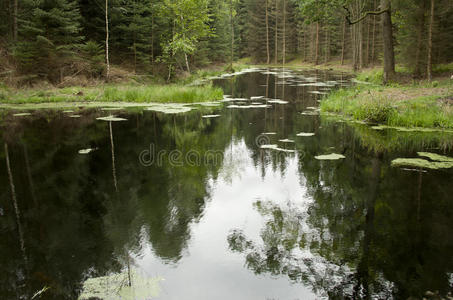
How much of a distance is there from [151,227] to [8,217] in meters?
1.92

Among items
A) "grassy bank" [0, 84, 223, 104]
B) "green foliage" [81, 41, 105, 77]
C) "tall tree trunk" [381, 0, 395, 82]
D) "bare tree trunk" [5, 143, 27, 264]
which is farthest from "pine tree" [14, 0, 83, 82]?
"tall tree trunk" [381, 0, 395, 82]

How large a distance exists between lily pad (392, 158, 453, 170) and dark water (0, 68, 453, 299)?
292 mm

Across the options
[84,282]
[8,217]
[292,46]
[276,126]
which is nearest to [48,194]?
[8,217]

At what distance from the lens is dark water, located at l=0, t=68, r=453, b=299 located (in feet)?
9.91

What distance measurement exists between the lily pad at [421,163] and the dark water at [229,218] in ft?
0.96

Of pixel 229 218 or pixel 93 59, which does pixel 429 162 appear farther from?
pixel 93 59

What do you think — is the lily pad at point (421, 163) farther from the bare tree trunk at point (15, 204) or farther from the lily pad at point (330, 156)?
the bare tree trunk at point (15, 204)

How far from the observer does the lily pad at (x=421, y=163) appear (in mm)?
5984

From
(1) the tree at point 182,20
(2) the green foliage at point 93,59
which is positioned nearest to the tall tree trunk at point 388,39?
(1) the tree at point 182,20

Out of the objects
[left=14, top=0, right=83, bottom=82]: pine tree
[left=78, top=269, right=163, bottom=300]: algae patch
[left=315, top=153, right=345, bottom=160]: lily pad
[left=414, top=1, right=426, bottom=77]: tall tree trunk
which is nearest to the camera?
[left=78, top=269, right=163, bottom=300]: algae patch

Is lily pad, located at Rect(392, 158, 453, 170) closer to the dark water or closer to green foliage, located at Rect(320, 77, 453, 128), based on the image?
the dark water

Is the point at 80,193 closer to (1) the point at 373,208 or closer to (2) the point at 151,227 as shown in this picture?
(2) the point at 151,227

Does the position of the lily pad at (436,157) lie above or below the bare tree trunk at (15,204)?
above

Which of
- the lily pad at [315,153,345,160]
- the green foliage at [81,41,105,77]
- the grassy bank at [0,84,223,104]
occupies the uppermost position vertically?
the green foliage at [81,41,105,77]
